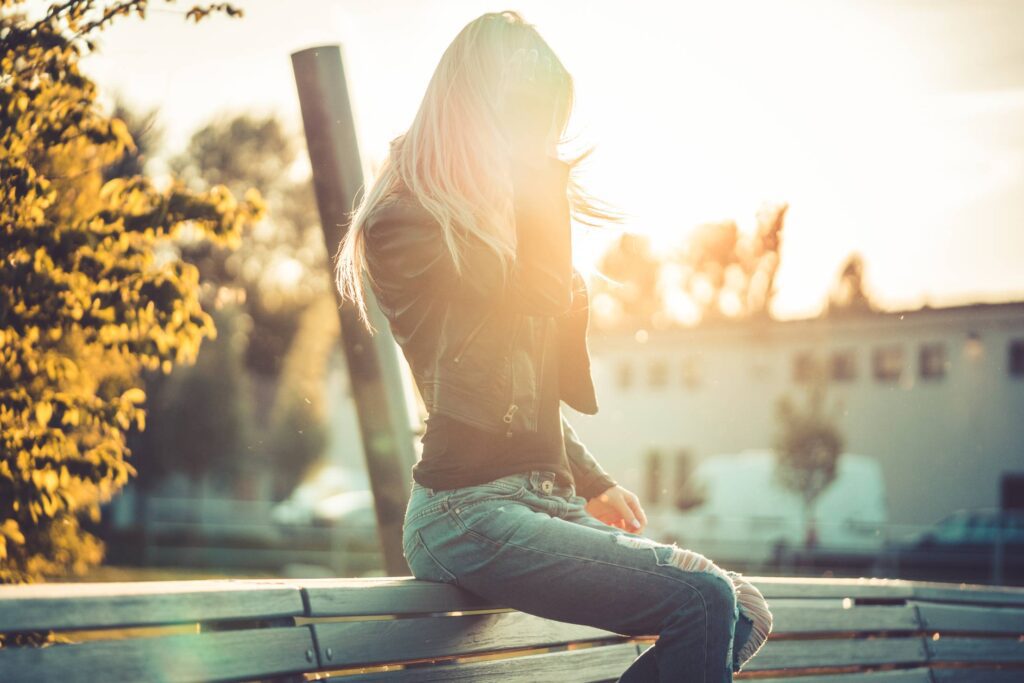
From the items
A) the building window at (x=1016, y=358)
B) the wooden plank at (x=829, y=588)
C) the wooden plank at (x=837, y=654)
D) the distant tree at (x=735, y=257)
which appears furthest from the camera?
the building window at (x=1016, y=358)

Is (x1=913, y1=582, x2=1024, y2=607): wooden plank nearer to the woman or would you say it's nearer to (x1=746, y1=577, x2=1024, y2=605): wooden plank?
(x1=746, y1=577, x2=1024, y2=605): wooden plank

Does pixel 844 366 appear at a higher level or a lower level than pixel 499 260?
lower

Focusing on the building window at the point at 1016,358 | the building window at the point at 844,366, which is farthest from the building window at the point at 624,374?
the building window at the point at 1016,358

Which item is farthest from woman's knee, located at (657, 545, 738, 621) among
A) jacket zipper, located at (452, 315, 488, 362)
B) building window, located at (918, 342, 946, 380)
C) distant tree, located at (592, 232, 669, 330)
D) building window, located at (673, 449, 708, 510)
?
building window, located at (918, 342, 946, 380)

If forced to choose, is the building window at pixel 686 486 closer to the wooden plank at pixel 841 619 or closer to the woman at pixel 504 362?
the wooden plank at pixel 841 619

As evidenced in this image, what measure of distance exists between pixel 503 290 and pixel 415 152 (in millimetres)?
403

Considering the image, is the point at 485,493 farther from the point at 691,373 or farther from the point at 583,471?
the point at 691,373

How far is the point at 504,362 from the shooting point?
2.54 metres

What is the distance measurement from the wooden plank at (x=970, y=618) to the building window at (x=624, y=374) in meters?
35.7

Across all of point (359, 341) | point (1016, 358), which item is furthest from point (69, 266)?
point (1016, 358)

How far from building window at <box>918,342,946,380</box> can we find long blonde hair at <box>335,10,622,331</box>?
108 ft

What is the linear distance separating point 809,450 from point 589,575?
27735mm

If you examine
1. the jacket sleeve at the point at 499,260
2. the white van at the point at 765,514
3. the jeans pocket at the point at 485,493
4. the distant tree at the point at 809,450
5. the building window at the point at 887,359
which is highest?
the jacket sleeve at the point at 499,260

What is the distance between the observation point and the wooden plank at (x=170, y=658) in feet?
6.01
